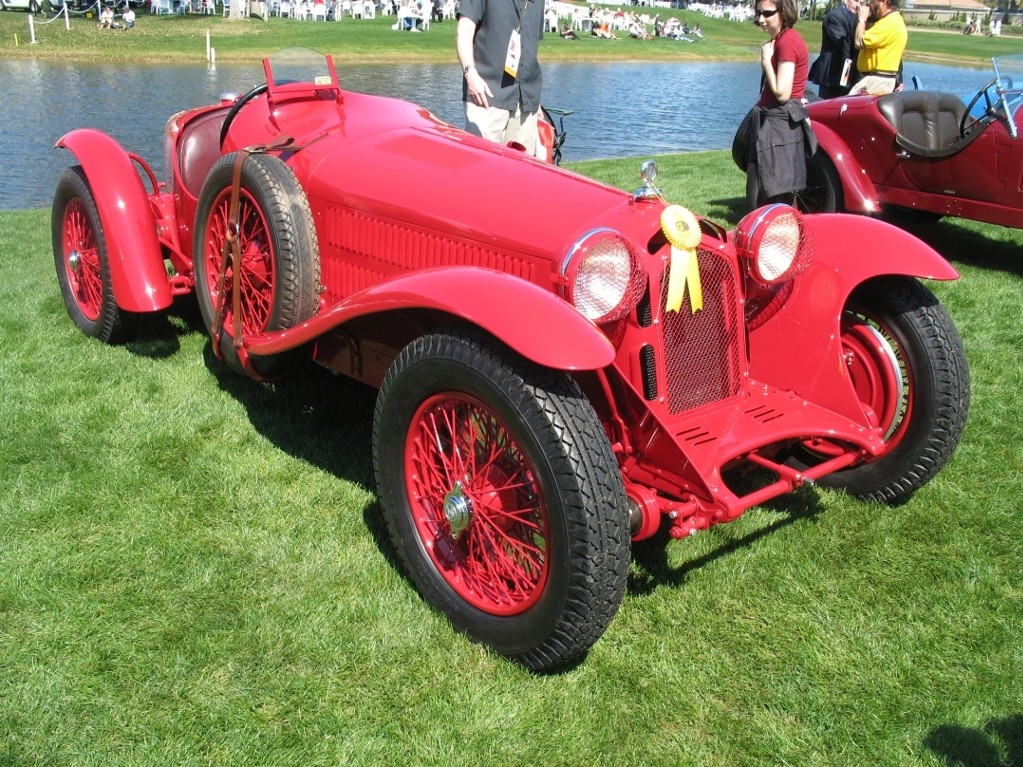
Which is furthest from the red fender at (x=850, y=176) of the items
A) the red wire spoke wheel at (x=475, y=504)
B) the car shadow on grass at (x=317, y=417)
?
the red wire spoke wheel at (x=475, y=504)

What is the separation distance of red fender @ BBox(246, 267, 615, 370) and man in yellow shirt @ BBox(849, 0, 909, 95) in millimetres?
6589

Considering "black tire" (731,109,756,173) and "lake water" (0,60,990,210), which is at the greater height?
"black tire" (731,109,756,173)

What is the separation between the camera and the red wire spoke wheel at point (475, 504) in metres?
2.66

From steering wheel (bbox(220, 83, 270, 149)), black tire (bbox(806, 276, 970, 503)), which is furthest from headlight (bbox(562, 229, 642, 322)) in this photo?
steering wheel (bbox(220, 83, 270, 149))

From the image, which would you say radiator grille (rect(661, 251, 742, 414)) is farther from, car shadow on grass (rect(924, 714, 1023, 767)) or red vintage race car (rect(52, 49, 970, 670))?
car shadow on grass (rect(924, 714, 1023, 767))

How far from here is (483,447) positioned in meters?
2.73

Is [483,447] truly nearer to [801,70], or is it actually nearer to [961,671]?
[961,671]

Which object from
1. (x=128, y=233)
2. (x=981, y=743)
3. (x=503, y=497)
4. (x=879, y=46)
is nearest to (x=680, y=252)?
(x=503, y=497)

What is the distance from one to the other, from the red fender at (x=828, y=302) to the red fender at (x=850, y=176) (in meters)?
4.17

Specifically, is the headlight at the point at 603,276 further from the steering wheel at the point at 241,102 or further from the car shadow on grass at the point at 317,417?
the steering wheel at the point at 241,102

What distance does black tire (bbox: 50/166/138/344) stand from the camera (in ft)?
15.1

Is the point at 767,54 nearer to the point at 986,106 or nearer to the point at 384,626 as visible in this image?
the point at 986,106

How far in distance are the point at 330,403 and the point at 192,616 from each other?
1.60 meters

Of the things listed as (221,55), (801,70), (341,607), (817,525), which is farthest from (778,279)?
(221,55)
